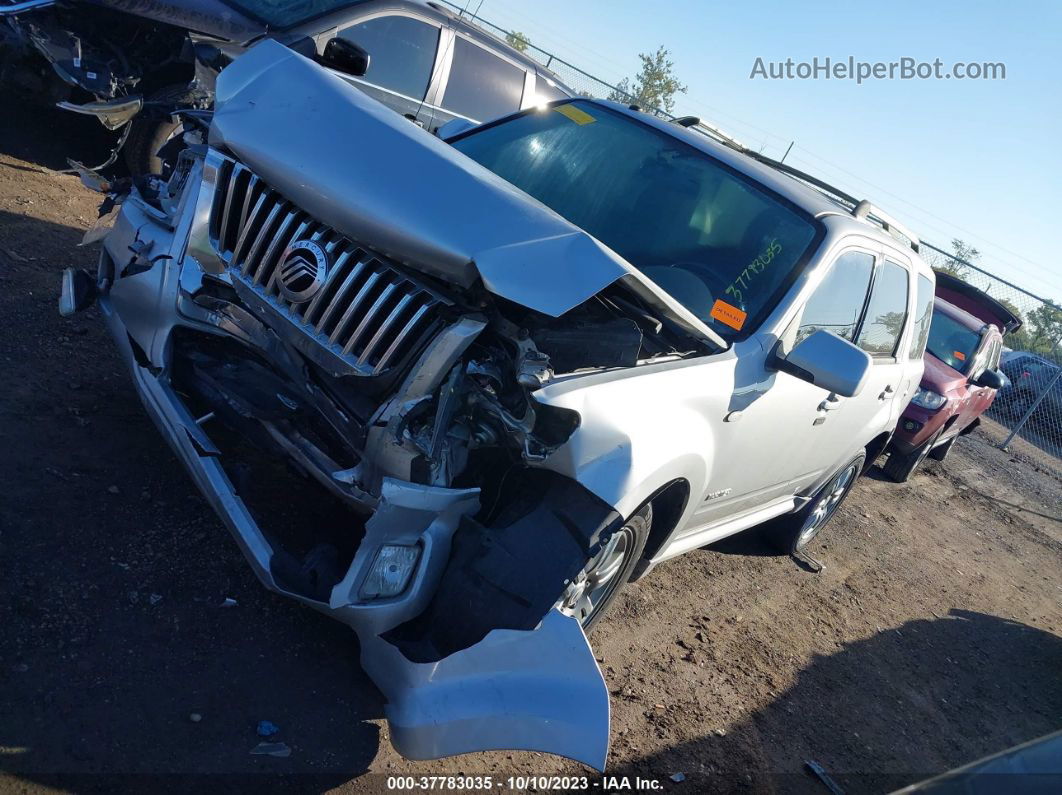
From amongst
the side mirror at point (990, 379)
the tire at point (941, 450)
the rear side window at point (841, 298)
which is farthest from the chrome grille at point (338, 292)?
the tire at point (941, 450)

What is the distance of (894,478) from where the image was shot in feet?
30.4

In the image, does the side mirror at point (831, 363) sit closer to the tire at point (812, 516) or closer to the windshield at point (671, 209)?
the windshield at point (671, 209)

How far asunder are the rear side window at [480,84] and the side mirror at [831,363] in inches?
190

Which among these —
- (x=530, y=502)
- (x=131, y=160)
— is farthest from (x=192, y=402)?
(x=131, y=160)

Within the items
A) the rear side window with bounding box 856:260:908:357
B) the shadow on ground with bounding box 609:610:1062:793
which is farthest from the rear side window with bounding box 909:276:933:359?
the shadow on ground with bounding box 609:610:1062:793

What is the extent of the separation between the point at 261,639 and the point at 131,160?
4580mm

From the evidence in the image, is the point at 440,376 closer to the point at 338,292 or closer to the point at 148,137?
the point at 338,292

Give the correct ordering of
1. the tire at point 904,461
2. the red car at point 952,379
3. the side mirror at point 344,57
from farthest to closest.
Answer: the tire at point 904,461
the red car at point 952,379
the side mirror at point 344,57

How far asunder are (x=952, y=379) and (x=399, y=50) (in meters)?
6.38

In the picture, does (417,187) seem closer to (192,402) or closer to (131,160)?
(192,402)

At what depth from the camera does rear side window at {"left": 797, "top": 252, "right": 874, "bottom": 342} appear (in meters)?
3.89

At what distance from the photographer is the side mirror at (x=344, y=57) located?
486 centimetres

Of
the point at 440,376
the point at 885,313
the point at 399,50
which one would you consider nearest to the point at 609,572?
the point at 440,376

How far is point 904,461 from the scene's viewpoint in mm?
9117
